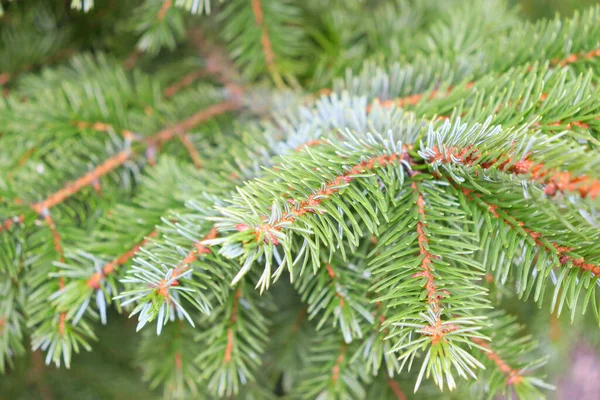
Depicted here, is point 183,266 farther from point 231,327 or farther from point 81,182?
point 81,182

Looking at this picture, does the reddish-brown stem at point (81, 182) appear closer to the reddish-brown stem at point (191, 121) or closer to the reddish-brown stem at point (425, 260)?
the reddish-brown stem at point (191, 121)

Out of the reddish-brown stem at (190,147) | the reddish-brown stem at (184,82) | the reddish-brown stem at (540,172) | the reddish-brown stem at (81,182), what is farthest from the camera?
the reddish-brown stem at (184,82)

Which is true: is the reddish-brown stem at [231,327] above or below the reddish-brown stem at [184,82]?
below

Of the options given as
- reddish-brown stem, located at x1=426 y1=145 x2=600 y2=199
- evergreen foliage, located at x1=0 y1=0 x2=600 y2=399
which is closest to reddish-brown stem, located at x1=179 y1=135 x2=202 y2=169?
evergreen foliage, located at x1=0 y1=0 x2=600 y2=399

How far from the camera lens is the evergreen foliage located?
338 millimetres

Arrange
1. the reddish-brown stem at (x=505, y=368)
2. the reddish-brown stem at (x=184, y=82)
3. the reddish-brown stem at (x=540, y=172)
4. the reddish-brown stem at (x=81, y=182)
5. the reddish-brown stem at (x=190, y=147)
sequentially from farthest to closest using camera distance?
1. the reddish-brown stem at (x=184, y=82)
2. the reddish-brown stem at (x=190, y=147)
3. the reddish-brown stem at (x=81, y=182)
4. the reddish-brown stem at (x=505, y=368)
5. the reddish-brown stem at (x=540, y=172)

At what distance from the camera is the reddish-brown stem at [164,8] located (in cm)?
58

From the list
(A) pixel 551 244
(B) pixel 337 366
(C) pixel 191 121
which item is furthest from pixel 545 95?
(C) pixel 191 121

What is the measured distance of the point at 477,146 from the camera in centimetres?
33

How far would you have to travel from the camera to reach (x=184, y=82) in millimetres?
745

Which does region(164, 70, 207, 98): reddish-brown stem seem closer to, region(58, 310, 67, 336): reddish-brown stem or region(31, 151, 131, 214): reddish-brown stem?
region(31, 151, 131, 214): reddish-brown stem

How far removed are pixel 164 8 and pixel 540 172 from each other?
506 mm

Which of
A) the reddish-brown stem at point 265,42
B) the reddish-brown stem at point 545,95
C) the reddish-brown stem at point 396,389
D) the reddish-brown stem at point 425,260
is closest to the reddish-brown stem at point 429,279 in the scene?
the reddish-brown stem at point 425,260

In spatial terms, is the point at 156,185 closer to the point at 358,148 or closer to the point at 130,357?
the point at 358,148
